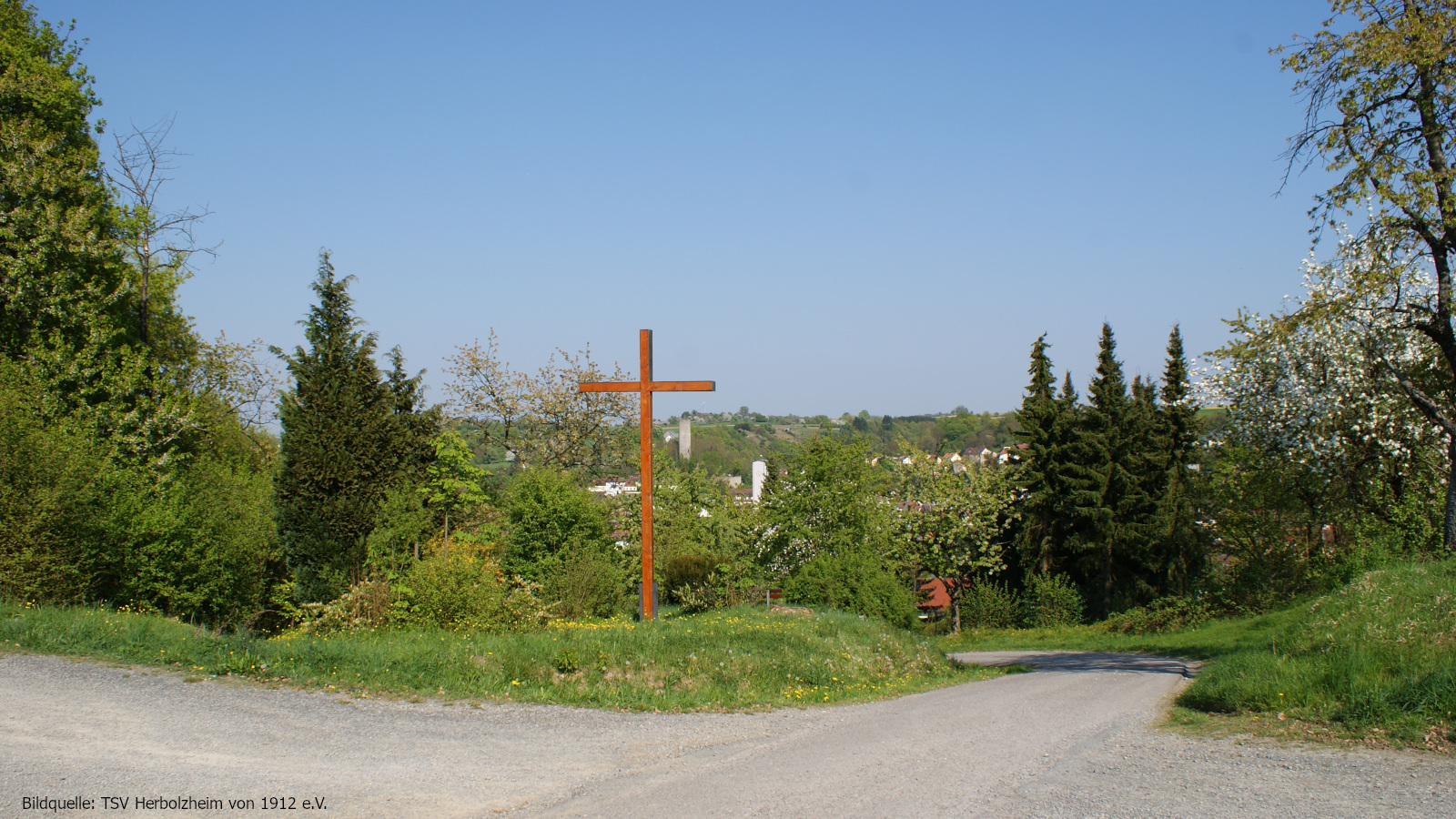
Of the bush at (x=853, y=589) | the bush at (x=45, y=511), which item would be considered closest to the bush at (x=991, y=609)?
the bush at (x=853, y=589)

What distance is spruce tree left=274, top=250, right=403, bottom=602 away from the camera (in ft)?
61.0

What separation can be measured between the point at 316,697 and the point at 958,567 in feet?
125

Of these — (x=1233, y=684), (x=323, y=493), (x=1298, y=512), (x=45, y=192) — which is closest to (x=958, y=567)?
(x=1298, y=512)

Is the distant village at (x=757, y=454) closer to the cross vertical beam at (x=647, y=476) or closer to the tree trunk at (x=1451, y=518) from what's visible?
the cross vertical beam at (x=647, y=476)

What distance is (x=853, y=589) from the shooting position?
2120 centimetres

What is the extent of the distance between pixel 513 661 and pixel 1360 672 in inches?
335

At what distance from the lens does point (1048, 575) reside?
41156mm

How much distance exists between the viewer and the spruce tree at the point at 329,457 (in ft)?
61.0

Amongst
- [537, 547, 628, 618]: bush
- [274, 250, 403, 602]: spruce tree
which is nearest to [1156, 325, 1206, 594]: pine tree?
A: [537, 547, 628, 618]: bush

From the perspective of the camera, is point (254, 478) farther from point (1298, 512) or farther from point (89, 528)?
point (1298, 512)

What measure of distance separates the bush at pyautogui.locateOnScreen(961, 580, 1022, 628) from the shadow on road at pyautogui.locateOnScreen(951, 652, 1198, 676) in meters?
12.9

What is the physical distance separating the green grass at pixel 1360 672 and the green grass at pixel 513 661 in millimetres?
4399

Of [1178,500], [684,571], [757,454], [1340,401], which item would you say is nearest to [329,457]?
[684,571]

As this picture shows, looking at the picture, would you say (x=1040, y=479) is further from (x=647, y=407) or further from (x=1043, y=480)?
(x=647, y=407)
